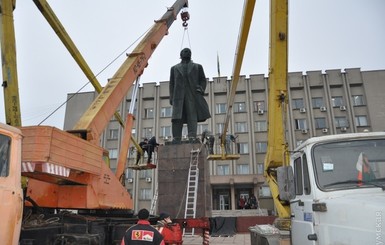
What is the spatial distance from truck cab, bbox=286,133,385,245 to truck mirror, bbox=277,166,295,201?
4cm

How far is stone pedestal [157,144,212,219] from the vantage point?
36.6ft

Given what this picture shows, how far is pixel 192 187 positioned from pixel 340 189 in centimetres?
782

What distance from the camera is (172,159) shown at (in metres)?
11.9

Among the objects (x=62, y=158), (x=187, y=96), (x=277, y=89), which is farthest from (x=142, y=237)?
(x=187, y=96)

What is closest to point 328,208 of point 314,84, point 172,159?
point 172,159

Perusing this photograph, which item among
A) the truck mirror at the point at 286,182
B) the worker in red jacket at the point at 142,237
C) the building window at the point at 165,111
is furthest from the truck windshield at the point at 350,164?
the building window at the point at 165,111

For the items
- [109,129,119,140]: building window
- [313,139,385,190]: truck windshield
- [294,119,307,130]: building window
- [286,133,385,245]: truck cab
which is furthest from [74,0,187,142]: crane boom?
[109,129,119,140]: building window

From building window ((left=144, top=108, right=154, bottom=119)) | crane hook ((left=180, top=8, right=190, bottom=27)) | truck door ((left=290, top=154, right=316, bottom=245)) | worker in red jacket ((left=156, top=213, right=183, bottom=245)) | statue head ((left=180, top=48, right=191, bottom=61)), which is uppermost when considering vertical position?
building window ((left=144, top=108, right=154, bottom=119))

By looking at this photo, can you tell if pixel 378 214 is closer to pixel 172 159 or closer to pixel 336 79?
pixel 172 159

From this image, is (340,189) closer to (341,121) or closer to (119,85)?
(119,85)

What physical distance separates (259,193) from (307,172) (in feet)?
108

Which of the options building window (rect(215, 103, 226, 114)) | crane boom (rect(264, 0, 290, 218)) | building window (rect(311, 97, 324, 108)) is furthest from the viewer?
building window (rect(215, 103, 226, 114))

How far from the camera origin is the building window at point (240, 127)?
3966 centimetres

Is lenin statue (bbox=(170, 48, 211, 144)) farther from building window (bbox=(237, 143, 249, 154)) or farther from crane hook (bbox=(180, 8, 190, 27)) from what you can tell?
building window (bbox=(237, 143, 249, 154))
